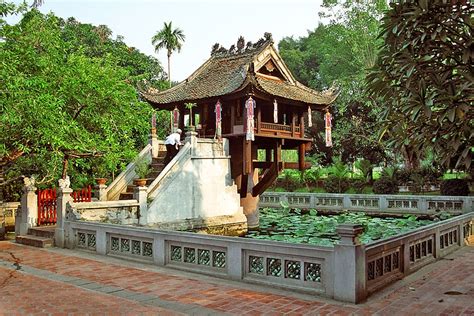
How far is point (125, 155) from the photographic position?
40.2 ft

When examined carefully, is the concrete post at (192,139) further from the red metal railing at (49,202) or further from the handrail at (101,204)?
the red metal railing at (49,202)

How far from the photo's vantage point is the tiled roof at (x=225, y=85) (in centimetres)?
1734

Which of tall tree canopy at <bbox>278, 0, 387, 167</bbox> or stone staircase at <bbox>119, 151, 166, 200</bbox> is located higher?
tall tree canopy at <bbox>278, 0, 387, 167</bbox>

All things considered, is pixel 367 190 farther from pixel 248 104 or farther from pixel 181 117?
pixel 248 104

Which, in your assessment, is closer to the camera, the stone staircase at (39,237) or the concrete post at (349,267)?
the concrete post at (349,267)

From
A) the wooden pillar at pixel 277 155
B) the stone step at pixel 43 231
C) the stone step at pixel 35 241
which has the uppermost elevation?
the wooden pillar at pixel 277 155

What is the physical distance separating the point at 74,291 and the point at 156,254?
2118 mm

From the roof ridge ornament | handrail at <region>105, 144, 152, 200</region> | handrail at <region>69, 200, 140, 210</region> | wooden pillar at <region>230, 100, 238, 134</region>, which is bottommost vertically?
handrail at <region>69, 200, 140, 210</region>

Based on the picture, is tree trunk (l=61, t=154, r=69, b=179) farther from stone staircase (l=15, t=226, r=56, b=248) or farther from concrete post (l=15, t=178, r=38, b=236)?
stone staircase (l=15, t=226, r=56, b=248)

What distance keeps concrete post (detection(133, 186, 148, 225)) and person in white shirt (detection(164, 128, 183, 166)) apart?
117 inches

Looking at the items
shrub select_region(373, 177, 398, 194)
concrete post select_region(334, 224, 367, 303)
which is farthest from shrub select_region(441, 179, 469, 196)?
concrete post select_region(334, 224, 367, 303)

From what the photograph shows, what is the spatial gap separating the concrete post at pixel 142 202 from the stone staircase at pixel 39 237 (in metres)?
2.50

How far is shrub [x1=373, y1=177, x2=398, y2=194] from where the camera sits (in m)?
23.5

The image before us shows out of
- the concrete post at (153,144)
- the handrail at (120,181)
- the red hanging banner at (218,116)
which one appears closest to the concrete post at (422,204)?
the red hanging banner at (218,116)
